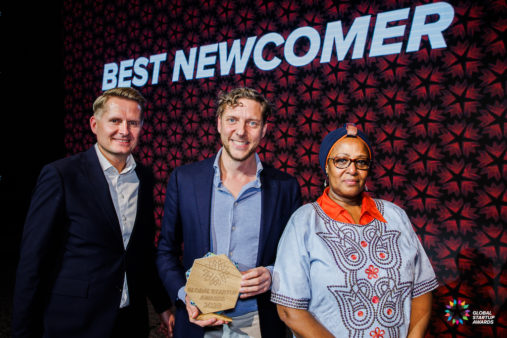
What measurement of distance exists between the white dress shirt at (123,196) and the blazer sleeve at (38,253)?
0.23 meters

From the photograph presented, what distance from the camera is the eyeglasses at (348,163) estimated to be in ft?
3.90

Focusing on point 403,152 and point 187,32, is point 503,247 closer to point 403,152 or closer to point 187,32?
point 403,152

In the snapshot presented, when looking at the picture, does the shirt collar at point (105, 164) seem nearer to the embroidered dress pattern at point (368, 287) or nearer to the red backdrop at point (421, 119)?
the embroidered dress pattern at point (368, 287)

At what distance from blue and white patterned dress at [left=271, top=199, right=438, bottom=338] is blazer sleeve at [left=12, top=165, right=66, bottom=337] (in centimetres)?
101

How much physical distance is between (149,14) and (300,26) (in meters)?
2.32

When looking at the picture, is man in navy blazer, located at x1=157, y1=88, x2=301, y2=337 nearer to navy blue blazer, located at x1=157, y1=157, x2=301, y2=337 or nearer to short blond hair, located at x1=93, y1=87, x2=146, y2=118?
navy blue blazer, located at x1=157, y1=157, x2=301, y2=337

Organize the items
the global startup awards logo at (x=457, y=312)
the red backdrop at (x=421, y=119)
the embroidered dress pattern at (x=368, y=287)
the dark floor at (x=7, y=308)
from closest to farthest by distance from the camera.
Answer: the embroidered dress pattern at (x=368, y=287), the red backdrop at (x=421, y=119), the global startup awards logo at (x=457, y=312), the dark floor at (x=7, y=308)

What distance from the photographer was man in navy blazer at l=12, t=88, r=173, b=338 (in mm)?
1296

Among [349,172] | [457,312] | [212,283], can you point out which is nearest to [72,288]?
[212,283]

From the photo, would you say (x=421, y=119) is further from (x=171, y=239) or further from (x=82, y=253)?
(x=82, y=253)

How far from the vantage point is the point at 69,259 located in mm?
1349

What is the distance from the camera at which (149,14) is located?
4.10m

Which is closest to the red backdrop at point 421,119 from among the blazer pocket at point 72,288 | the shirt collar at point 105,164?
the shirt collar at point 105,164

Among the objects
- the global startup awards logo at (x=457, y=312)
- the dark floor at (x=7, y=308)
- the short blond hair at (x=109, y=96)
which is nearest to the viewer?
the short blond hair at (x=109, y=96)
